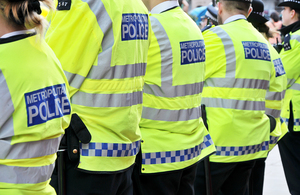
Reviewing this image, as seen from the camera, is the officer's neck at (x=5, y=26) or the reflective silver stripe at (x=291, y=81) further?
the reflective silver stripe at (x=291, y=81)

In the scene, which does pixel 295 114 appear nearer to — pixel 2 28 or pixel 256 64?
pixel 256 64

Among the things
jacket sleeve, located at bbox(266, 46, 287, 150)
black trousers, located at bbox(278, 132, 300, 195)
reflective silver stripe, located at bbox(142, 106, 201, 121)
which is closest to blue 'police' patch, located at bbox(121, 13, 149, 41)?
reflective silver stripe, located at bbox(142, 106, 201, 121)

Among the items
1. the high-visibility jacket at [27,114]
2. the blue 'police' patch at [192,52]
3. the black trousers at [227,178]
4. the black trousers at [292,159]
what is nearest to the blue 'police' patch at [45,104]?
the high-visibility jacket at [27,114]

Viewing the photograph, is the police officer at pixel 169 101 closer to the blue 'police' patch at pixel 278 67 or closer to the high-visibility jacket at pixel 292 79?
the blue 'police' patch at pixel 278 67

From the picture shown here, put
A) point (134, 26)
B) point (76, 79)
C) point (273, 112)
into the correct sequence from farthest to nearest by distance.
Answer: point (273, 112) < point (134, 26) < point (76, 79)

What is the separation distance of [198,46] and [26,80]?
5.16 feet

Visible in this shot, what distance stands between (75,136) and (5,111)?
651mm

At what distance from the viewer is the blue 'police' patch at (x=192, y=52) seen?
2.66 metres

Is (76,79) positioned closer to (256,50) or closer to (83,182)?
(83,182)

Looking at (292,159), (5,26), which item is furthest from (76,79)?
(292,159)

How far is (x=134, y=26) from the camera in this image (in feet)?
7.08

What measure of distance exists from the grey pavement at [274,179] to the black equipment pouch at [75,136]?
150 inches

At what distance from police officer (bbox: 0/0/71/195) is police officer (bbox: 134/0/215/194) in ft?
3.56

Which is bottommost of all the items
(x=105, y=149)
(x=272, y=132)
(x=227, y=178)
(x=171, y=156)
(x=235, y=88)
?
(x=227, y=178)
